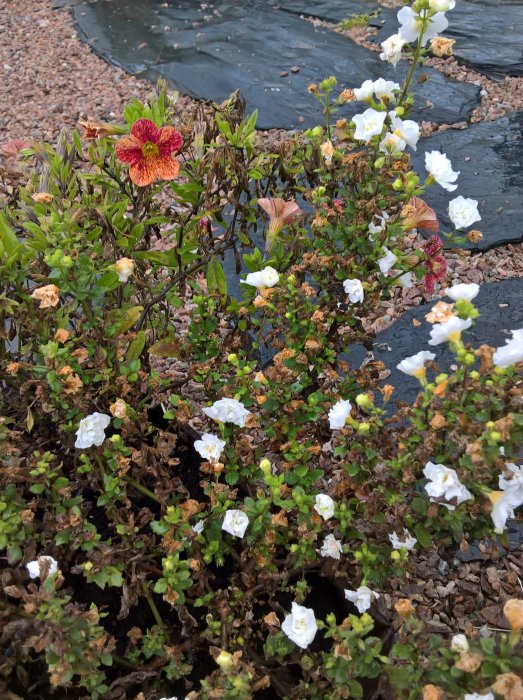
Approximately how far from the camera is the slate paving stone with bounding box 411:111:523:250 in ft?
10.7

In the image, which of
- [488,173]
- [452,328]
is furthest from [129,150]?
[488,173]

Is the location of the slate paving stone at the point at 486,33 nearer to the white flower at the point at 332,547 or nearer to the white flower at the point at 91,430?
the white flower at the point at 332,547

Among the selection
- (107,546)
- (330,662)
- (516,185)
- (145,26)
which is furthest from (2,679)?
(145,26)

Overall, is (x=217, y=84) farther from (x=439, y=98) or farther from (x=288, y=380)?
(x=288, y=380)

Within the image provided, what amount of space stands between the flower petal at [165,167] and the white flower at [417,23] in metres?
0.72

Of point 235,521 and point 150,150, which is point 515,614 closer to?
point 235,521

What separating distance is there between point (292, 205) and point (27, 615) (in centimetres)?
127

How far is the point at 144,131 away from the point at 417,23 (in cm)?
78

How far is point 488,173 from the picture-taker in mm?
3604

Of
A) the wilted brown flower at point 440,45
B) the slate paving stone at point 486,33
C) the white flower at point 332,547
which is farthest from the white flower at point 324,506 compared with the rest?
the slate paving stone at point 486,33

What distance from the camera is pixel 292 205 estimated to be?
Answer: 1823mm

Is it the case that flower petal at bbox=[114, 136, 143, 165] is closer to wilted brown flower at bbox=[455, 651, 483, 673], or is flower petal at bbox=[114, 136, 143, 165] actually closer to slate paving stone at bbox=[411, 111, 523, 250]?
wilted brown flower at bbox=[455, 651, 483, 673]

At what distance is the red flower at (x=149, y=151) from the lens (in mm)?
1561

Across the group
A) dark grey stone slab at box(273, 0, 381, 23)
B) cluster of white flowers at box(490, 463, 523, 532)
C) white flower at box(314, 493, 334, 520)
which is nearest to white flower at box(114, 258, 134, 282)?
white flower at box(314, 493, 334, 520)
